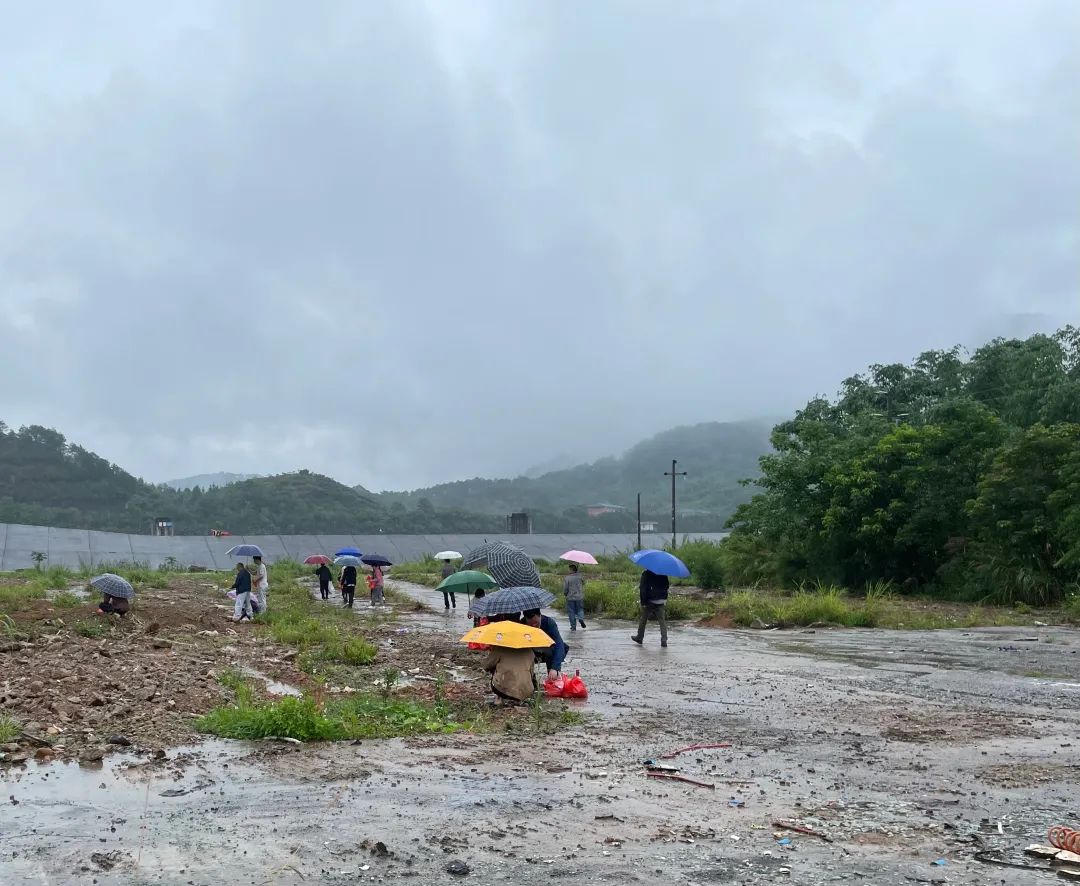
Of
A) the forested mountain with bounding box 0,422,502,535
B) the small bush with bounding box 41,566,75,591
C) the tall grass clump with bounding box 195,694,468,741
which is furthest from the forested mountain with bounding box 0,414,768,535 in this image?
the tall grass clump with bounding box 195,694,468,741

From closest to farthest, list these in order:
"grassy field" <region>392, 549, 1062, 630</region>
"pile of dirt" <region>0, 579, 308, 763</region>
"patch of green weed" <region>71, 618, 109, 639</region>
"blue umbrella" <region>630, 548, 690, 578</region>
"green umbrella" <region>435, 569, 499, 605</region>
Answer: "pile of dirt" <region>0, 579, 308, 763</region> < "patch of green weed" <region>71, 618, 109, 639</region> < "blue umbrella" <region>630, 548, 690, 578</region> < "green umbrella" <region>435, 569, 499, 605</region> < "grassy field" <region>392, 549, 1062, 630</region>

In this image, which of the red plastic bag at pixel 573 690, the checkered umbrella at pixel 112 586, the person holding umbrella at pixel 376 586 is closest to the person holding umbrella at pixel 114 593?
the checkered umbrella at pixel 112 586

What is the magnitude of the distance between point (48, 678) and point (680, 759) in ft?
25.5

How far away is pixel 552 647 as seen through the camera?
41.2ft

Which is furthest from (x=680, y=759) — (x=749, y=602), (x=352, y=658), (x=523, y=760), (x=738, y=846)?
(x=749, y=602)

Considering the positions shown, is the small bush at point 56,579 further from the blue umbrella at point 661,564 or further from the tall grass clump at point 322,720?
the tall grass clump at point 322,720

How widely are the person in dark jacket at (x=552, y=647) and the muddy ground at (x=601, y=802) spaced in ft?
2.10

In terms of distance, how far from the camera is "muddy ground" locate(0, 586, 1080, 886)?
607 cm

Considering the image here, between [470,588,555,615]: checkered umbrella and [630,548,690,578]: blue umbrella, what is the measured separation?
16.4 ft

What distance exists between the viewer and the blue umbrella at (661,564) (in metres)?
17.4

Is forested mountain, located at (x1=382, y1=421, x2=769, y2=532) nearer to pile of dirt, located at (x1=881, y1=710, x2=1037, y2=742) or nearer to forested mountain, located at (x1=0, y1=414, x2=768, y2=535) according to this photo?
forested mountain, located at (x1=0, y1=414, x2=768, y2=535)

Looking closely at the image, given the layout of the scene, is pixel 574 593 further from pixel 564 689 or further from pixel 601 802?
pixel 601 802

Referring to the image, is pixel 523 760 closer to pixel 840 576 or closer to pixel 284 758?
pixel 284 758

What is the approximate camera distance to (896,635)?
21281 millimetres
